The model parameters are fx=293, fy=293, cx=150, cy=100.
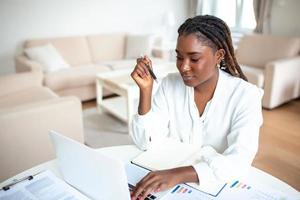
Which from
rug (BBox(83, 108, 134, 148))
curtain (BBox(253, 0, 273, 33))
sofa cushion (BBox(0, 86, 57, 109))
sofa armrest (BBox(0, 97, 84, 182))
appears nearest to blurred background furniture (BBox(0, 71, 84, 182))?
sofa armrest (BBox(0, 97, 84, 182))

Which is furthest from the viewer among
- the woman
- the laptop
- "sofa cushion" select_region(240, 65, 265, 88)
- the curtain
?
the curtain

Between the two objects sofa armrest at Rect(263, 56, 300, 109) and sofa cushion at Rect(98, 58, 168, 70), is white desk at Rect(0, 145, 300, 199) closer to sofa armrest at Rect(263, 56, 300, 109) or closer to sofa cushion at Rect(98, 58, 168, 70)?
sofa armrest at Rect(263, 56, 300, 109)

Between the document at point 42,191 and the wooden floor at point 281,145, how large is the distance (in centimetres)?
158

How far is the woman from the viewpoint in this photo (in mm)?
924

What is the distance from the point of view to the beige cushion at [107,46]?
415cm

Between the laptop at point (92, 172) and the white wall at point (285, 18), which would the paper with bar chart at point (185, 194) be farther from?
the white wall at point (285, 18)

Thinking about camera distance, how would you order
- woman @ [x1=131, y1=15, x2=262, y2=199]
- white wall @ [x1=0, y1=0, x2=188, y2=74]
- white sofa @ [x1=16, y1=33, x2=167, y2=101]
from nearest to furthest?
1. woman @ [x1=131, y1=15, x2=262, y2=199]
2. white sofa @ [x1=16, y1=33, x2=167, y2=101]
3. white wall @ [x1=0, y1=0, x2=188, y2=74]

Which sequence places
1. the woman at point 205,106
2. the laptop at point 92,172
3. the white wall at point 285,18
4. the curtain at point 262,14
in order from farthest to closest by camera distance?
the curtain at point 262,14 < the white wall at point 285,18 < the woman at point 205,106 < the laptop at point 92,172

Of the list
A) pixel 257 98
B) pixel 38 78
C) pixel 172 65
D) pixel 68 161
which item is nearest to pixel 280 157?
pixel 257 98

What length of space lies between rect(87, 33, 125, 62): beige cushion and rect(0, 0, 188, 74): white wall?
10.1 inches

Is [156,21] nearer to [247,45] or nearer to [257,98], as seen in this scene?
[247,45]

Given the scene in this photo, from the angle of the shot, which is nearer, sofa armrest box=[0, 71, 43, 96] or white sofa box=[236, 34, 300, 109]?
sofa armrest box=[0, 71, 43, 96]

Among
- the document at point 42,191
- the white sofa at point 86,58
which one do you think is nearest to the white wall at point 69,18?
the white sofa at point 86,58

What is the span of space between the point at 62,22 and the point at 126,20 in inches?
40.5
